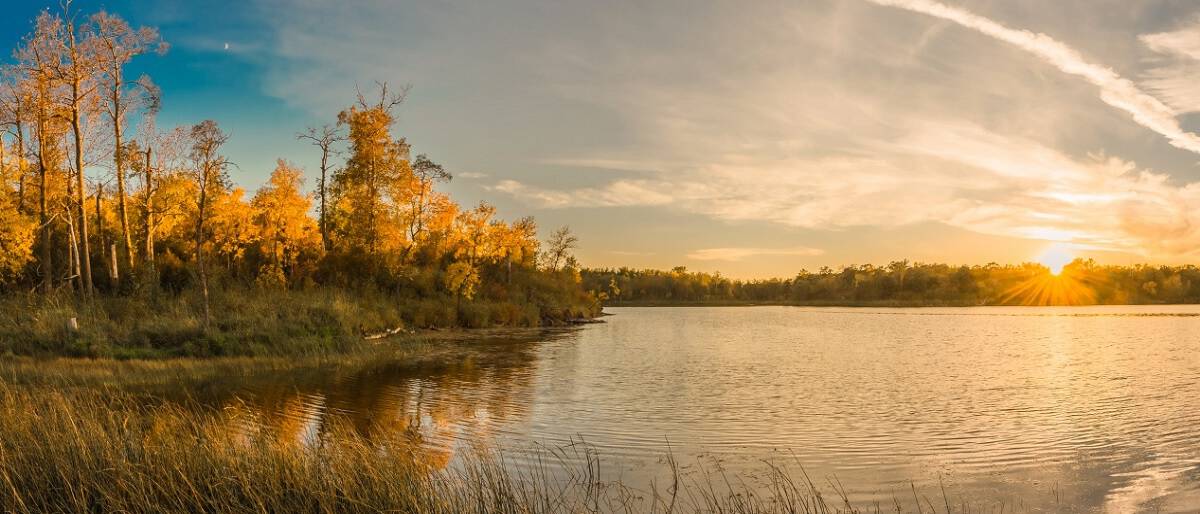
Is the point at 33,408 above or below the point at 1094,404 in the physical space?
above

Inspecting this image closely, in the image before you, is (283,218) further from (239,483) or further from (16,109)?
(239,483)

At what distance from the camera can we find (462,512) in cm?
719

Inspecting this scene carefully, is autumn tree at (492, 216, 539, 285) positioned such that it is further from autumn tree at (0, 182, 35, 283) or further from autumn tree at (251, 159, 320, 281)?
autumn tree at (0, 182, 35, 283)

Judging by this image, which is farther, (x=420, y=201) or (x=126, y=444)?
(x=420, y=201)

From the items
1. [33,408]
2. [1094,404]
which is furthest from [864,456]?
[33,408]

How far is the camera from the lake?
35.8 feet

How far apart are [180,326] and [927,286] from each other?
157 meters

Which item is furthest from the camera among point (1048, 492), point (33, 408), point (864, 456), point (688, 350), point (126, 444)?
point (688, 350)

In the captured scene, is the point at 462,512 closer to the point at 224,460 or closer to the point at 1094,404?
the point at 224,460

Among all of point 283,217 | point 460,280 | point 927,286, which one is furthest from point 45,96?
point 927,286

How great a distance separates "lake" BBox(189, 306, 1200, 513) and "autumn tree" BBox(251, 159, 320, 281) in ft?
69.2

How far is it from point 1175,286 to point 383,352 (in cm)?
16327

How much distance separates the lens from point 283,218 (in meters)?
45.4

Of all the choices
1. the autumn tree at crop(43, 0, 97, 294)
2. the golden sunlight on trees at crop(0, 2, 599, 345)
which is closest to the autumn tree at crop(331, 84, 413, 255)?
the golden sunlight on trees at crop(0, 2, 599, 345)
